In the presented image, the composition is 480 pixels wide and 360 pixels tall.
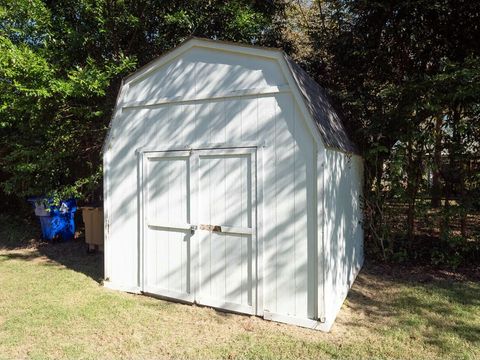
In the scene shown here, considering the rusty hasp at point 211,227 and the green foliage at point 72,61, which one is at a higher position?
the green foliage at point 72,61

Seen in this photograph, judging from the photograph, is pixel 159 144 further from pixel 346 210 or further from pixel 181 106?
pixel 346 210

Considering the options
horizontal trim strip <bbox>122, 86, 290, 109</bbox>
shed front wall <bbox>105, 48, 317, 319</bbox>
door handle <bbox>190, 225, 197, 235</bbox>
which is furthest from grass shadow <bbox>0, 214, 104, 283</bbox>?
horizontal trim strip <bbox>122, 86, 290, 109</bbox>

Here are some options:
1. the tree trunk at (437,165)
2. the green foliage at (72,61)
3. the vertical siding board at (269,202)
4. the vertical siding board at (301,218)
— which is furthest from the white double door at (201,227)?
the tree trunk at (437,165)

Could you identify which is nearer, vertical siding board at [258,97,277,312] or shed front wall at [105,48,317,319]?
shed front wall at [105,48,317,319]

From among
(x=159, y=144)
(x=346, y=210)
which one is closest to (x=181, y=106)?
(x=159, y=144)

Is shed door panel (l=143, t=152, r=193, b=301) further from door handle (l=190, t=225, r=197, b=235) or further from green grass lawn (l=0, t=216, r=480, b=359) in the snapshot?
green grass lawn (l=0, t=216, r=480, b=359)

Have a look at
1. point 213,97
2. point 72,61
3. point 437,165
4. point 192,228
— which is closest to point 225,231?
point 192,228

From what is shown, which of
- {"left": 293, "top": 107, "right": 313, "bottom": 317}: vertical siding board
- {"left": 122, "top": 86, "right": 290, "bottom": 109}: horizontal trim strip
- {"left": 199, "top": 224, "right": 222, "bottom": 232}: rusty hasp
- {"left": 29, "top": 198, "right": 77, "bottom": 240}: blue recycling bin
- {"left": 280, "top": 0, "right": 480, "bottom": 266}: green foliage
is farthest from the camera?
{"left": 29, "top": 198, "right": 77, "bottom": 240}: blue recycling bin

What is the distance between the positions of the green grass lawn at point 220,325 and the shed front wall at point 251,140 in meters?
0.44

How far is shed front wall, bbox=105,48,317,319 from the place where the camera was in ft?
13.0

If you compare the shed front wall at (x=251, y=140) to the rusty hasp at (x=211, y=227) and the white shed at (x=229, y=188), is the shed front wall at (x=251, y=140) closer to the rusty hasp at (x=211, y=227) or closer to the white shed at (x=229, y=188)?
the white shed at (x=229, y=188)

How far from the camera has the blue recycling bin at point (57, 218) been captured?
802 centimetres

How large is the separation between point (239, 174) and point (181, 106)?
1239mm

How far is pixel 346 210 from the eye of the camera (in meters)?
5.04
